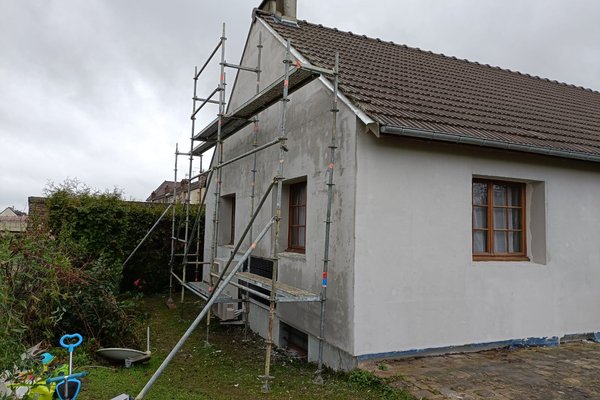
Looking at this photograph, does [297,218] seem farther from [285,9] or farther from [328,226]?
[285,9]

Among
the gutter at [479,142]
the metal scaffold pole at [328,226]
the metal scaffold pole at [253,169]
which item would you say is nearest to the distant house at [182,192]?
the metal scaffold pole at [253,169]

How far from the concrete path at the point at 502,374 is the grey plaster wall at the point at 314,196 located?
2.81ft

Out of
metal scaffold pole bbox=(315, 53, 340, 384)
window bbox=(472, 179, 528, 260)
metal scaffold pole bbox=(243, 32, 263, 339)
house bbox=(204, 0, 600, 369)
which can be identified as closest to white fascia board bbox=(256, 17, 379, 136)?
house bbox=(204, 0, 600, 369)

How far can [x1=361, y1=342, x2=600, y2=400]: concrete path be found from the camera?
14.8 ft

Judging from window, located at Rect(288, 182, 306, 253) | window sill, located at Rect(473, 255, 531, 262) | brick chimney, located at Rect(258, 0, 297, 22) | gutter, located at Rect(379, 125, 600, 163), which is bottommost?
window sill, located at Rect(473, 255, 531, 262)

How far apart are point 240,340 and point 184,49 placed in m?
9.25

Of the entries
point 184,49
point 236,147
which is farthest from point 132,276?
point 184,49

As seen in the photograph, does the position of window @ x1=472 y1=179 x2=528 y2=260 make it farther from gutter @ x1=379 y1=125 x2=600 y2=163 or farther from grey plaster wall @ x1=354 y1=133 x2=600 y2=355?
gutter @ x1=379 y1=125 x2=600 y2=163

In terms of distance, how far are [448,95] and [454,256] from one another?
3.39 m

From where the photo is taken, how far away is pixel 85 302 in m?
6.88

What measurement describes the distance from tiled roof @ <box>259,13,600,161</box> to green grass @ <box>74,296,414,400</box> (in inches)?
127

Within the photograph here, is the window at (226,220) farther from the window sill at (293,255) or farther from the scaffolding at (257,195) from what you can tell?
the window sill at (293,255)

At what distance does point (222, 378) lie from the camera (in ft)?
18.7

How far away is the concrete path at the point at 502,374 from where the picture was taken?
4508 mm
